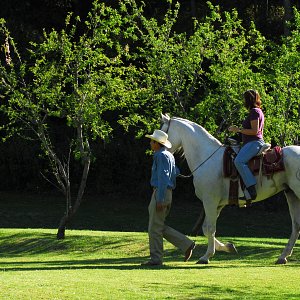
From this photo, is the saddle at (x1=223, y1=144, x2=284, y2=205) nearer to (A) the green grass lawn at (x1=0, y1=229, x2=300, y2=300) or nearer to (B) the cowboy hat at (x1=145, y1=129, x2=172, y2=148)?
(B) the cowboy hat at (x1=145, y1=129, x2=172, y2=148)

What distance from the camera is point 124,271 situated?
13852 mm

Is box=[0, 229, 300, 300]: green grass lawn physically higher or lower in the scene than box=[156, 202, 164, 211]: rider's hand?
lower

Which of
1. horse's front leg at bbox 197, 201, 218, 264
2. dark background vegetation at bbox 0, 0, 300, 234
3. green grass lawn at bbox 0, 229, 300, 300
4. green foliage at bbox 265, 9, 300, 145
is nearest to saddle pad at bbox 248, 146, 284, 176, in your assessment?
horse's front leg at bbox 197, 201, 218, 264

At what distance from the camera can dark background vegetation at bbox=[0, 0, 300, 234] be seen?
35219mm

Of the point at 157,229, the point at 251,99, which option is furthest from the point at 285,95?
the point at 157,229

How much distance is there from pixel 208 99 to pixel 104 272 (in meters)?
9.28

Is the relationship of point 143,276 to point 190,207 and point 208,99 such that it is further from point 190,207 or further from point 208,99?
point 190,207

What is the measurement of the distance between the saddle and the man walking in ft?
3.11

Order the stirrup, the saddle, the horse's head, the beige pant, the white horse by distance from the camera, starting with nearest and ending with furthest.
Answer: the beige pant < the stirrup < the saddle < the white horse < the horse's head

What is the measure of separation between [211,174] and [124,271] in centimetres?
268

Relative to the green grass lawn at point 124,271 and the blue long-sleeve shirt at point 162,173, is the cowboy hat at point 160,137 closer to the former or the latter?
the blue long-sleeve shirt at point 162,173

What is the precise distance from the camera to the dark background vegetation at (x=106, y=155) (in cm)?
3522

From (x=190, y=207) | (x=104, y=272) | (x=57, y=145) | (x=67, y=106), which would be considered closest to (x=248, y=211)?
(x=190, y=207)

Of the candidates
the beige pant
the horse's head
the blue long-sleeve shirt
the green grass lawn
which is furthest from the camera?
the horse's head
